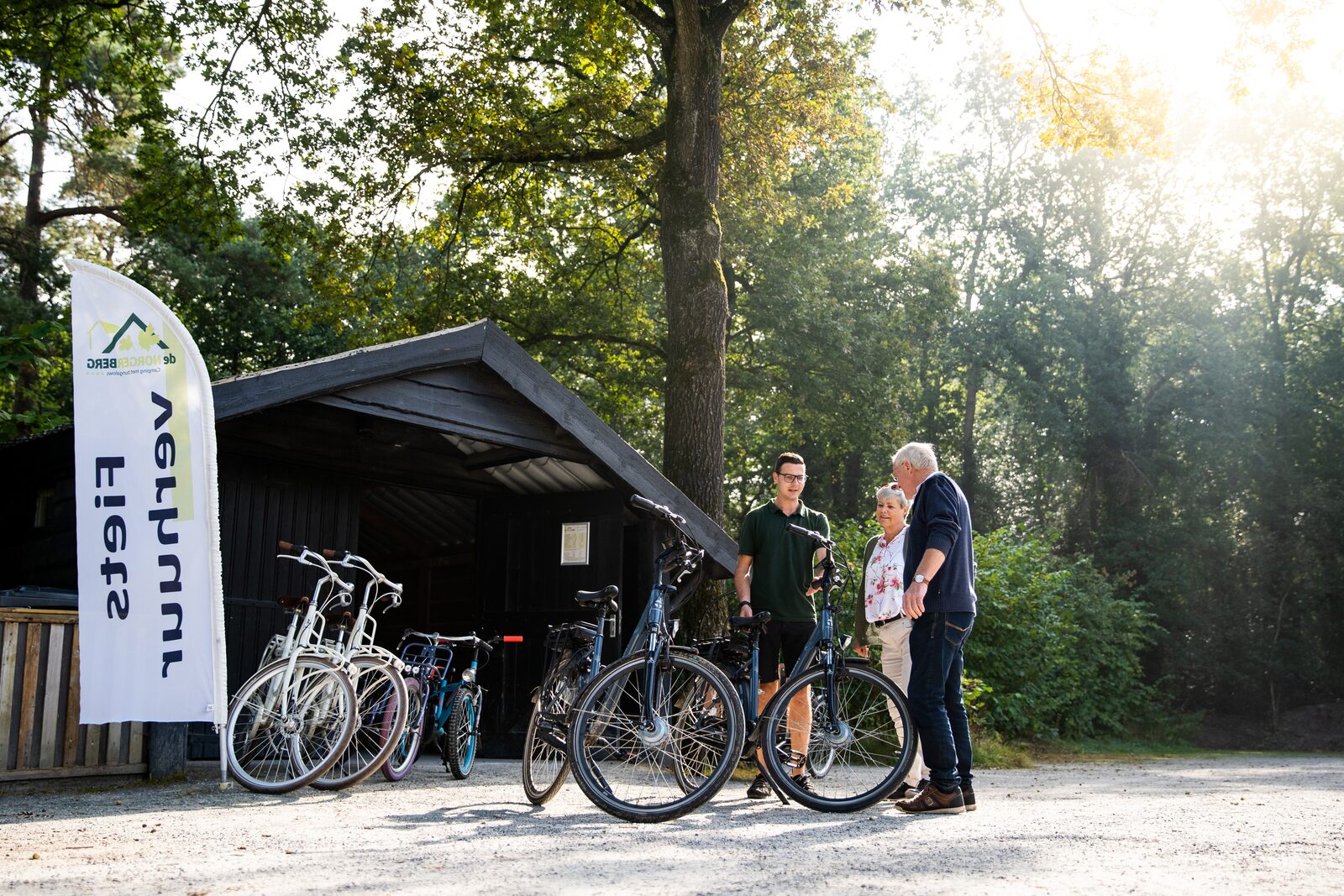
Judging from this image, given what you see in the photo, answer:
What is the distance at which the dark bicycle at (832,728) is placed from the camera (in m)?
5.88

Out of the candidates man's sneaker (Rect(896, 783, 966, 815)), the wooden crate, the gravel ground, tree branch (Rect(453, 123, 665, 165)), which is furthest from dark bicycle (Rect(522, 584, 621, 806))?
tree branch (Rect(453, 123, 665, 165))

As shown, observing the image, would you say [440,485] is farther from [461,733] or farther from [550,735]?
[550,735]

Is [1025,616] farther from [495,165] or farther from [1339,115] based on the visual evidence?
[1339,115]

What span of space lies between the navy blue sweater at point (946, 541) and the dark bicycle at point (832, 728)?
477 mm

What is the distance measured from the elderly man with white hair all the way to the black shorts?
39.5 inches

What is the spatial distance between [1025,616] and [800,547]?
10606 millimetres

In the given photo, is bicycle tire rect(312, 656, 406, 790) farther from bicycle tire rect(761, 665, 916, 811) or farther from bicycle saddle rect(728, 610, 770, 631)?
bicycle tire rect(761, 665, 916, 811)

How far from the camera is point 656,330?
23.8 meters

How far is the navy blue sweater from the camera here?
583cm

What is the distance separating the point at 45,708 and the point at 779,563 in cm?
447

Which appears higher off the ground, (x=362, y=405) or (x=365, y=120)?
(x=365, y=120)

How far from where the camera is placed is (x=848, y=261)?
81.2ft

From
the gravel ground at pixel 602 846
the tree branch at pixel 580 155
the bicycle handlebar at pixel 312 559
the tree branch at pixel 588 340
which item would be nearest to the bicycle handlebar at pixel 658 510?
the gravel ground at pixel 602 846

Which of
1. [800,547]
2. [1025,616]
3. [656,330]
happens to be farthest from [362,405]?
[656,330]
